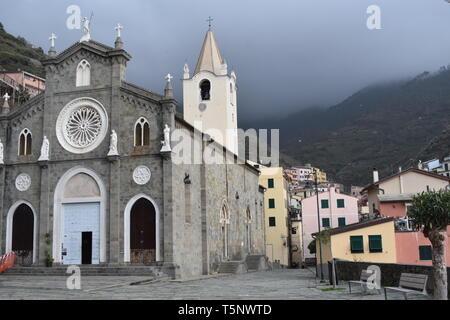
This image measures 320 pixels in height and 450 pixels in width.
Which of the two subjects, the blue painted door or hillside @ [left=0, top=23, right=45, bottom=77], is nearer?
the blue painted door

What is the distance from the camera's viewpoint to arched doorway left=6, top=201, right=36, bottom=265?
34.2m

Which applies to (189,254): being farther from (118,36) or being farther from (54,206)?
(118,36)

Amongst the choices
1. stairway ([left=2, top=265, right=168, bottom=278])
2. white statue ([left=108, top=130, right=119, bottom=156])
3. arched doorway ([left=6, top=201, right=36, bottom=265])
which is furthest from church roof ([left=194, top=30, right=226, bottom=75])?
stairway ([left=2, top=265, right=168, bottom=278])

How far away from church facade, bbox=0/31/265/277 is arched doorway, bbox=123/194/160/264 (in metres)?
0.06

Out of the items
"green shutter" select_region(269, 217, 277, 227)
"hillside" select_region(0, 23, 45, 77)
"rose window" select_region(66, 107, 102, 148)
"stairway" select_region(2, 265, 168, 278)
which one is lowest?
"stairway" select_region(2, 265, 168, 278)

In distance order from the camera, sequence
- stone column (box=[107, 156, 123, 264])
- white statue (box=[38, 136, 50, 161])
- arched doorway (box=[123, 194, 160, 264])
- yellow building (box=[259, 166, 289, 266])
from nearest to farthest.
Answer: arched doorway (box=[123, 194, 160, 264]), stone column (box=[107, 156, 123, 264]), white statue (box=[38, 136, 50, 161]), yellow building (box=[259, 166, 289, 266])

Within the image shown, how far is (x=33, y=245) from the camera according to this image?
3409 cm

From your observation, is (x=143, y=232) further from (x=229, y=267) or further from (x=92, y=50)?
(x=92, y=50)

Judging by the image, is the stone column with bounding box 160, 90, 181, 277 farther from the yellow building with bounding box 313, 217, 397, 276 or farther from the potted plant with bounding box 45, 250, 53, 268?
the yellow building with bounding box 313, 217, 397, 276

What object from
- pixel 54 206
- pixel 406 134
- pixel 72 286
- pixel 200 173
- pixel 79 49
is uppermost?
pixel 406 134

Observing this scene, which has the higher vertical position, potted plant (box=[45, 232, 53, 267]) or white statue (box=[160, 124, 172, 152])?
white statue (box=[160, 124, 172, 152])

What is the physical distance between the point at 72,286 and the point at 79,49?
60.0 feet

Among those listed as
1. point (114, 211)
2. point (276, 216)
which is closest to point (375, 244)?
point (114, 211)
